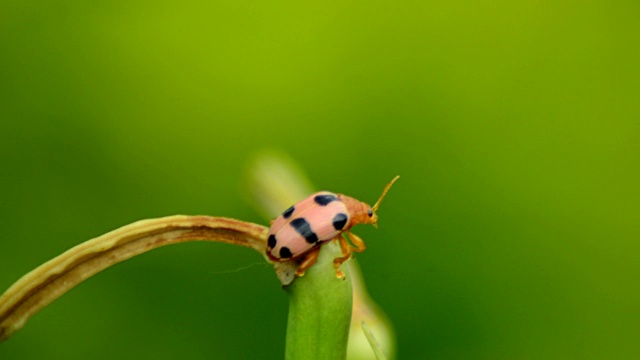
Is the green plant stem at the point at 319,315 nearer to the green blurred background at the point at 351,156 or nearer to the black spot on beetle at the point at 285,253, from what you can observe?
the black spot on beetle at the point at 285,253

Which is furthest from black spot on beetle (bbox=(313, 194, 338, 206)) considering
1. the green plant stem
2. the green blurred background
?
the green blurred background

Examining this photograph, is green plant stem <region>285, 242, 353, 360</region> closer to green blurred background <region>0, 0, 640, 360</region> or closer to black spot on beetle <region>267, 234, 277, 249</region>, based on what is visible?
black spot on beetle <region>267, 234, 277, 249</region>

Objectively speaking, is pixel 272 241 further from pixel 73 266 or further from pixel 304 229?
pixel 73 266

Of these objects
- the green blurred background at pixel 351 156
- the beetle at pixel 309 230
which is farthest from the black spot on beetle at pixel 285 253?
the green blurred background at pixel 351 156

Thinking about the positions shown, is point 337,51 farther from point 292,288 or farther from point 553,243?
point 292,288

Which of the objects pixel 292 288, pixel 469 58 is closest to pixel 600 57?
pixel 469 58

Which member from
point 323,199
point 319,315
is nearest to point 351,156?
point 323,199
